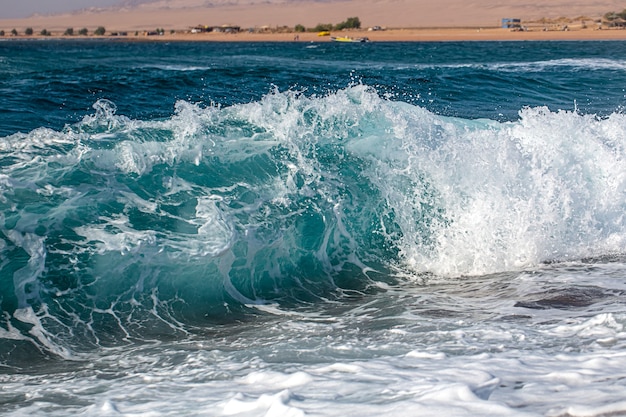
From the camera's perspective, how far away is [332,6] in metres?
148

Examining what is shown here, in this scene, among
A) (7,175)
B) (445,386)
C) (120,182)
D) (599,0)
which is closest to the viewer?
(445,386)

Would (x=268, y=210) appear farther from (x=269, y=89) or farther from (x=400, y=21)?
(x=400, y=21)

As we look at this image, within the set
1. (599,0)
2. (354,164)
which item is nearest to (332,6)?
(599,0)

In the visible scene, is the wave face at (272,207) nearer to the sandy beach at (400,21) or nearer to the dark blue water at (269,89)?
the dark blue water at (269,89)

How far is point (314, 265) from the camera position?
23.8 ft

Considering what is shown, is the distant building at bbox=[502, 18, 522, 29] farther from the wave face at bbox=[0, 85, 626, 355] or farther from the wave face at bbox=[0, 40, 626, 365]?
the wave face at bbox=[0, 85, 626, 355]

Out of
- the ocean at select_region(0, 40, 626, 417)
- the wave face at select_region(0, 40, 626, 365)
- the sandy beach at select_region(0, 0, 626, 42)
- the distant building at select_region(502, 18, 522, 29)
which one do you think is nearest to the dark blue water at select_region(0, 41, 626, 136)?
the wave face at select_region(0, 40, 626, 365)

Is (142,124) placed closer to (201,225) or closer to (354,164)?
(201,225)

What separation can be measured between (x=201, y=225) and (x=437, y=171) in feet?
9.00

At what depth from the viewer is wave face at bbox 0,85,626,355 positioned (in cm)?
618

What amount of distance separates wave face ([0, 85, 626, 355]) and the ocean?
2 centimetres

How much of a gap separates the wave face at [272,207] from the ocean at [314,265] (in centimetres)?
2

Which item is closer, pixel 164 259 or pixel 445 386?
pixel 445 386

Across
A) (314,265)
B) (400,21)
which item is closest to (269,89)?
(314,265)
